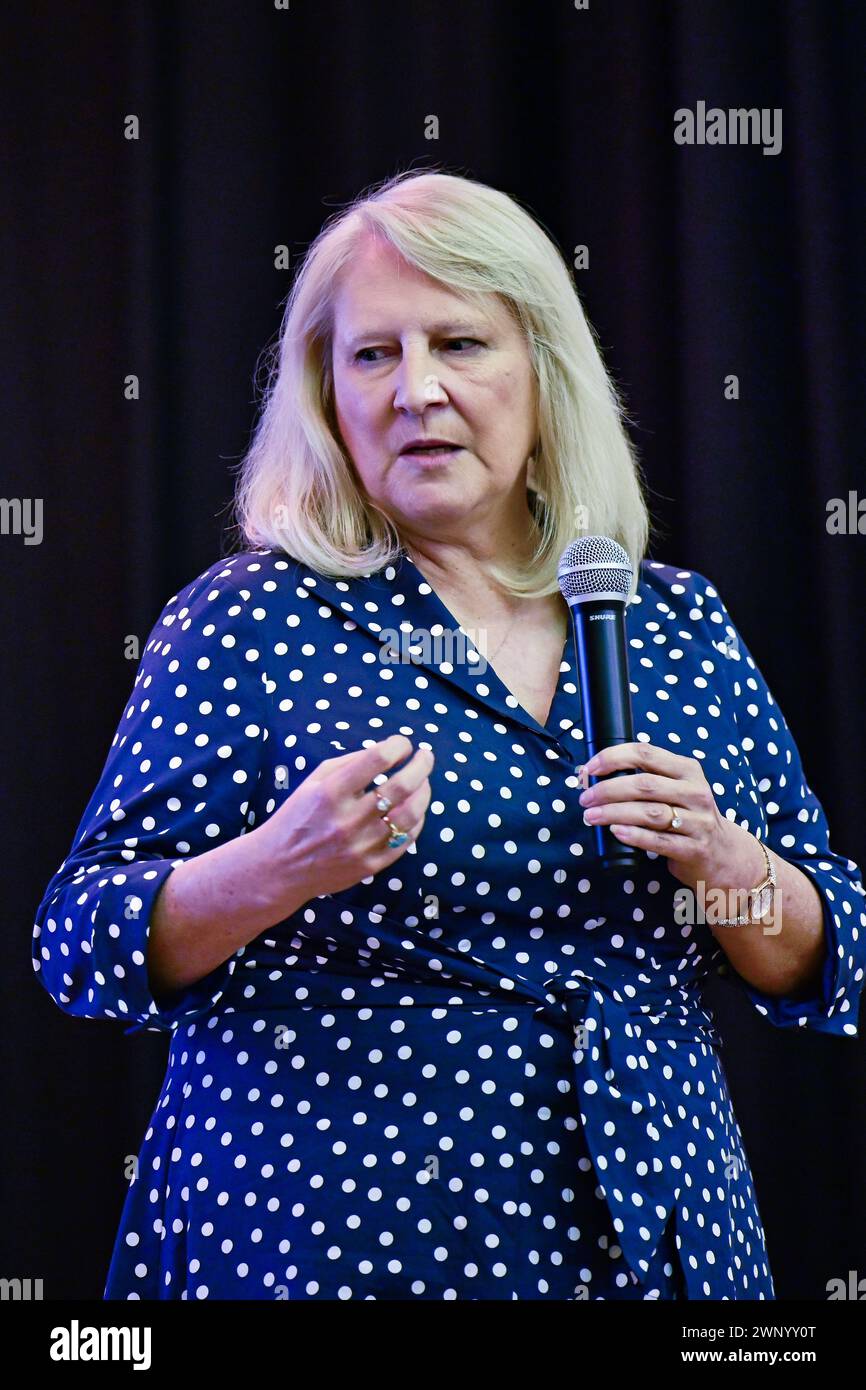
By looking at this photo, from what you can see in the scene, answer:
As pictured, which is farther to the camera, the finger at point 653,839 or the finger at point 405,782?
the finger at point 653,839

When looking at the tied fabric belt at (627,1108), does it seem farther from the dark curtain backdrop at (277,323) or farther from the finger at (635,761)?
the dark curtain backdrop at (277,323)

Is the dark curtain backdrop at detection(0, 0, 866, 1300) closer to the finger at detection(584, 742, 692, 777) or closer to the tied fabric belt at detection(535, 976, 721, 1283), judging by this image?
the tied fabric belt at detection(535, 976, 721, 1283)

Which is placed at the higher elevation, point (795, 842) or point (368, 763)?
point (368, 763)

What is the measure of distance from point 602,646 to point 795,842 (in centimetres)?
42

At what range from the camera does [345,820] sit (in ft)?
3.78

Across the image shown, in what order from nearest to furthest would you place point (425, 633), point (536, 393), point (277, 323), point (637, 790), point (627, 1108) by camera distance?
point (637, 790) → point (627, 1108) → point (425, 633) → point (536, 393) → point (277, 323)

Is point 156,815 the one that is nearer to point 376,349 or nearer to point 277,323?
point 376,349

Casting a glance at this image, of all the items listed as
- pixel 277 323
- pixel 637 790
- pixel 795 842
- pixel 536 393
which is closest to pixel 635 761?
pixel 637 790

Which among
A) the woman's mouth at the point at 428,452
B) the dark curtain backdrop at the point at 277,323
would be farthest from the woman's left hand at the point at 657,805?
the dark curtain backdrop at the point at 277,323

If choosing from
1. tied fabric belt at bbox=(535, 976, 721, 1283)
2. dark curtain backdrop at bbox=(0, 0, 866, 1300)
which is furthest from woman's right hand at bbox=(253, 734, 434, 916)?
dark curtain backdrop at bbox=(0, 0, 866, 1300)

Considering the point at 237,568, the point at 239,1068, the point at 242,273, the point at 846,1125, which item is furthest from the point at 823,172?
the point at 239,1068

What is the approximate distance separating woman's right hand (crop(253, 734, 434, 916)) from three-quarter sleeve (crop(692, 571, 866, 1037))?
56cm

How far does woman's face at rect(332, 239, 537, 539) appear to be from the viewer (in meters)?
1.61

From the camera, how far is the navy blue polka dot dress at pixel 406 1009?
52.4 inches
